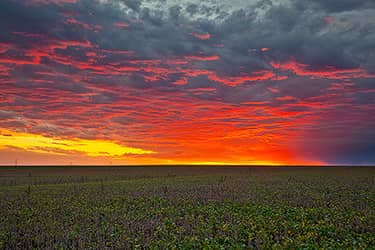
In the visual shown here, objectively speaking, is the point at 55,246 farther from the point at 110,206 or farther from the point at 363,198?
the point at 363,198

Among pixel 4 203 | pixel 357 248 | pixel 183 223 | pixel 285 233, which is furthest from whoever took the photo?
pixel 4 203

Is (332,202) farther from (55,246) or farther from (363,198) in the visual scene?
(55,246)

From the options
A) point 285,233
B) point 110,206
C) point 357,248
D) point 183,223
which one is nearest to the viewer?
point 357,248

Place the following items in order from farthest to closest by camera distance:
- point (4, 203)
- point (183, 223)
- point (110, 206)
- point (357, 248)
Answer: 1. point (4, 203)
2. point (110, 206)
3. point (183, 223)
4. point (357, 248)

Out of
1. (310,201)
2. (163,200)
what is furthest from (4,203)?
(310,201)

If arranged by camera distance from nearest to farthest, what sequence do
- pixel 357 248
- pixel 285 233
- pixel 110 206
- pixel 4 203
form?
pixel 357 248, pixel 285 233, pixel 110 206, pixel 4 203

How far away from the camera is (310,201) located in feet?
77.7

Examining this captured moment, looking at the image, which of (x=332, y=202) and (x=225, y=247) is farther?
(x=332, y=202)

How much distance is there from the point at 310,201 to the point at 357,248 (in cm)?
1177

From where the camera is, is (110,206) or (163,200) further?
(163,200)

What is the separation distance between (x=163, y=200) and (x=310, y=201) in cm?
1051

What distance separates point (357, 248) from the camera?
12.2 m

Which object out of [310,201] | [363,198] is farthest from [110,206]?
[363,198]

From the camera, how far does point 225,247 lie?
12547 mm
